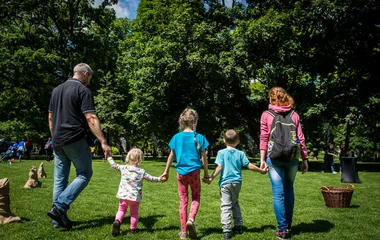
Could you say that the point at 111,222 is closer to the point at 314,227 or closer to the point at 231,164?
the point at 231,164

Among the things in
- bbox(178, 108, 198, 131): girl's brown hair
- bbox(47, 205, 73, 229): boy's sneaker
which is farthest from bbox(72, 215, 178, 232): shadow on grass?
bbox(178, 108, 198, 131): girl's brown hair

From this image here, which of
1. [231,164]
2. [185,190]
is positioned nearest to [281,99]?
[231,164]

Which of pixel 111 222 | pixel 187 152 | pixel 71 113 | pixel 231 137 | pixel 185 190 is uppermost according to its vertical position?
pixel 71 113

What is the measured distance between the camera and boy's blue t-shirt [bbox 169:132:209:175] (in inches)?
193

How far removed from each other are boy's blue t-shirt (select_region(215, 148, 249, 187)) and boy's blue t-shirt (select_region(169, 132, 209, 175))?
0.38 metres

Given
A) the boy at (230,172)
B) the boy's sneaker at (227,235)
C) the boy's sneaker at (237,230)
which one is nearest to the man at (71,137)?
the boy at (230,172)

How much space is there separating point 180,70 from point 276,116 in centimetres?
1530

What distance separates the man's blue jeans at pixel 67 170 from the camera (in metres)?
5.04

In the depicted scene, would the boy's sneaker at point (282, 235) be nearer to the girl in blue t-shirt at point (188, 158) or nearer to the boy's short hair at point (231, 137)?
the girl in blue t-shirt at point (188, 158)

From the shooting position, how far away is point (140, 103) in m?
24.4

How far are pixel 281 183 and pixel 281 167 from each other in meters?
0.23

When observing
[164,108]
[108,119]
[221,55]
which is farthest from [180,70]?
[108,119]

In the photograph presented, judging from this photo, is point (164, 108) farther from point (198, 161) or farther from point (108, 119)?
point (198, 161)

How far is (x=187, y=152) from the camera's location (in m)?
4.93
